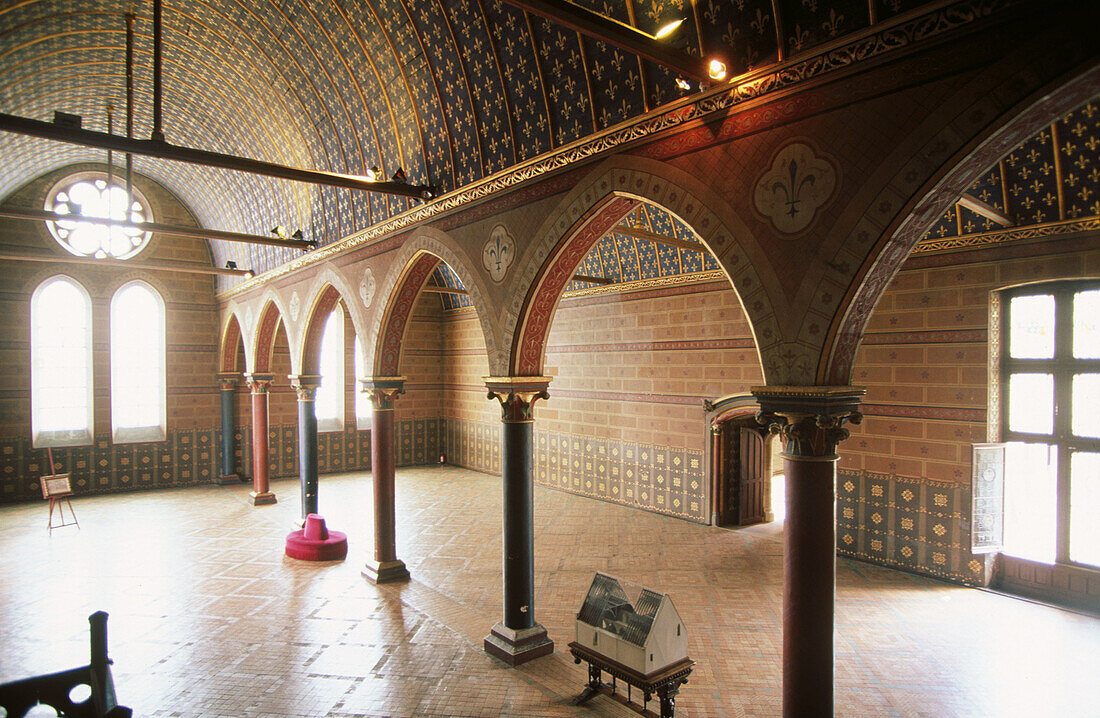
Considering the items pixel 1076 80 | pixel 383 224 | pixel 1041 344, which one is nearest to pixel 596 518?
pixel 383 224

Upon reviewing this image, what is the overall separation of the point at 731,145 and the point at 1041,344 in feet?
23.5

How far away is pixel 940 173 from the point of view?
390 cm

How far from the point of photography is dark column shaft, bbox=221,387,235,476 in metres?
18.2

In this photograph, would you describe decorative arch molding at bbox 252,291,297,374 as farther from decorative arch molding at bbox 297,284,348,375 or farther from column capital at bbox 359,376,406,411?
column capital at bbox 359,376,406,411

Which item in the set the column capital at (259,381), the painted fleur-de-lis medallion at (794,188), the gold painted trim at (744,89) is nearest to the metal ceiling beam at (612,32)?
the gold painted trim at (744,89)

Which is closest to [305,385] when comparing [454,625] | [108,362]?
[454,625]

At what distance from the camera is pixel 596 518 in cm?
1354

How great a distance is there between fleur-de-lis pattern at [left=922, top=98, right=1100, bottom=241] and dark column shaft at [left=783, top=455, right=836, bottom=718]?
214 inches

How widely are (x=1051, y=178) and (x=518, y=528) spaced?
8.38 m

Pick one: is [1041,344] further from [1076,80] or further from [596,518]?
[596,518]

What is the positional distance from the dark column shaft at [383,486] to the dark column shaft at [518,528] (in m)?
3.04

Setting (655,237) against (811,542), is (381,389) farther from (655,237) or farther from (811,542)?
(811,542)

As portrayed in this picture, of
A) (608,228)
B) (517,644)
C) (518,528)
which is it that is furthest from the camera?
(518,528)

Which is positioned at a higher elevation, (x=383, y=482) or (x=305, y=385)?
(x=305, y=385)
